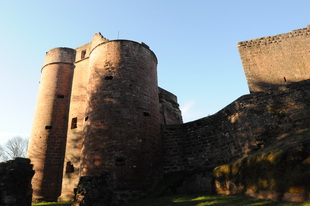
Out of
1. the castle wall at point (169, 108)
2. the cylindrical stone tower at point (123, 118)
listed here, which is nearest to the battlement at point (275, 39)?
the cylindrical stone tower at point (123, 118)

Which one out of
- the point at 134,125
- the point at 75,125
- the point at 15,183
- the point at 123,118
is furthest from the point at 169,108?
the point at 15,183

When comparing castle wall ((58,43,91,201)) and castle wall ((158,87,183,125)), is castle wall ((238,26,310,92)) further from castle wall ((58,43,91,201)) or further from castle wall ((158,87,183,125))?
castle wall ((58,43,91,201))

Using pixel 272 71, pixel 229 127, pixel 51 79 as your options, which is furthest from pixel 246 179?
pixel 51 79

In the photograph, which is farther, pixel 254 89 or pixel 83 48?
pixel 83 48

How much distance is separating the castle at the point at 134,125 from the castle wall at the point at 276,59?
48 mm

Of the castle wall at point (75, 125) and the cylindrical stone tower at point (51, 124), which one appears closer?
the castle wall at point (75, 125)

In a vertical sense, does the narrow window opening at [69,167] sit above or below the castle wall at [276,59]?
below

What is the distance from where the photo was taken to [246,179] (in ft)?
18.4

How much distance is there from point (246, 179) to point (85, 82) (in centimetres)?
1211

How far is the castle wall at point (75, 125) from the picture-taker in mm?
12062

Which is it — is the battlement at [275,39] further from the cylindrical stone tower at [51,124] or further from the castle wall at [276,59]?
the cylindrical stone tower at [51,124]

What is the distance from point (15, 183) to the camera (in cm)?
675

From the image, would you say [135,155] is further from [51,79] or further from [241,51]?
[51,79]

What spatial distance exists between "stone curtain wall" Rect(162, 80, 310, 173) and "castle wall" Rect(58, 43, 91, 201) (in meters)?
5.34
